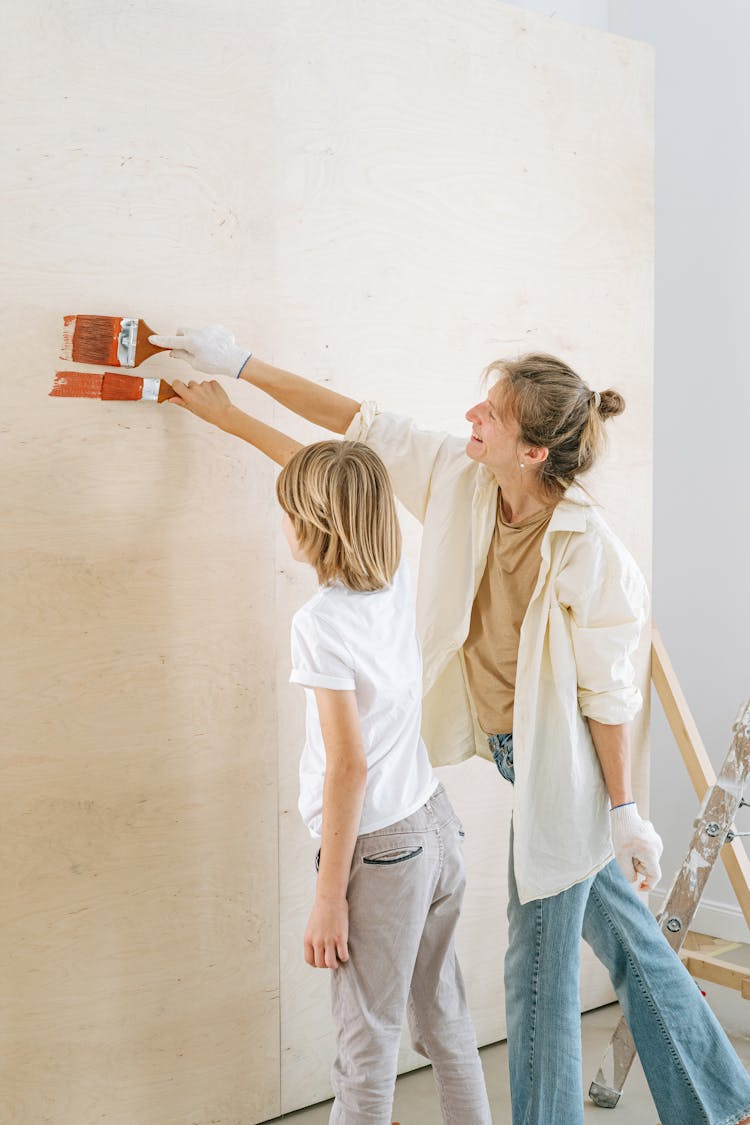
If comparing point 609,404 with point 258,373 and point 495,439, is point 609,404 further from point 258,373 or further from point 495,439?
point 258,373

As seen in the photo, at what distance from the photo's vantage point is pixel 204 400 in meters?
1.83

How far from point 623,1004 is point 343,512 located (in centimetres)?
104

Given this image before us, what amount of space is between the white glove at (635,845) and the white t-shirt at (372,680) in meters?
0.36

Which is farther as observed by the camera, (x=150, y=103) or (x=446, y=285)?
(x=446, y=285)

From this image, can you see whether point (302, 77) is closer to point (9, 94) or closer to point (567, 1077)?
point (9, 94)

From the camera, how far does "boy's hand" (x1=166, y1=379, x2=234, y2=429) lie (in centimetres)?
183

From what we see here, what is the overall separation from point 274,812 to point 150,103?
1.24 meters

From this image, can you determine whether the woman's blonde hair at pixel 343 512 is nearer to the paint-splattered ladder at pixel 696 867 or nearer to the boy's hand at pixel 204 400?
the boy's hand at pixel 204 400

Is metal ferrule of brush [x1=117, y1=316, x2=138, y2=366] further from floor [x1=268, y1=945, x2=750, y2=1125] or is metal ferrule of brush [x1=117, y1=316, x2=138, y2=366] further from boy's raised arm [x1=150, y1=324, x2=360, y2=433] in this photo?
floor [x1=268, y1=945, x2=750, y2=1125]

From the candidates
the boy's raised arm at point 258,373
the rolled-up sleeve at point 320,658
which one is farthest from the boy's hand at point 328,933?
the boy's raised arm at point 258,373

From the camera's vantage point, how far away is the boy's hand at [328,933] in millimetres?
1485

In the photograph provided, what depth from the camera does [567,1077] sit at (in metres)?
1.72

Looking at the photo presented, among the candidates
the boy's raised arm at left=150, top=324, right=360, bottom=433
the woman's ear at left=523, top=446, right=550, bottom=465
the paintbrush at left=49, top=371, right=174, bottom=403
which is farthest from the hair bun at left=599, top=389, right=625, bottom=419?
the paintbrush at left=49, top=371, right=174, bottom=403

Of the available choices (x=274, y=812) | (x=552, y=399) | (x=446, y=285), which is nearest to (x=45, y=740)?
(x=274, y=812)
